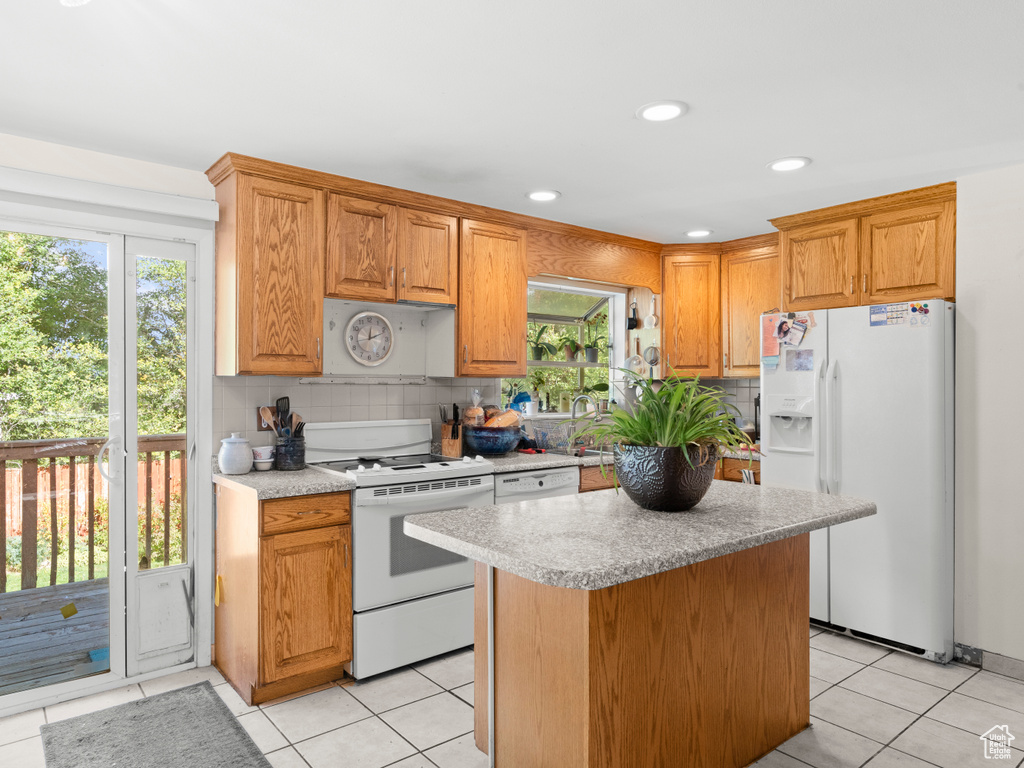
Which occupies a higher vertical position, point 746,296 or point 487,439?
point 746,296

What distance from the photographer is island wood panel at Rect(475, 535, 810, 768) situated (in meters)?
1.65

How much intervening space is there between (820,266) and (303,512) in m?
2.99

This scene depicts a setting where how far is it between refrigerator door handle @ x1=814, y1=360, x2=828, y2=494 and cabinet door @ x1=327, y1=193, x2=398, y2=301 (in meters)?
2.21

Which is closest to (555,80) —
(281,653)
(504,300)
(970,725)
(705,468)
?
(705,468)

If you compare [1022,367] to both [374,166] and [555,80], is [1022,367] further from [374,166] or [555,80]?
[374,166]

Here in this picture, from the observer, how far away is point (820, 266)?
12.0ft

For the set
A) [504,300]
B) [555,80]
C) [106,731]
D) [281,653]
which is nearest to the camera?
[555,80]

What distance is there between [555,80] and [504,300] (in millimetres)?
1695

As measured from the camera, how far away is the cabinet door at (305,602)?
262 centimetres

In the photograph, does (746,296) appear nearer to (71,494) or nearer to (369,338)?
(369,338)

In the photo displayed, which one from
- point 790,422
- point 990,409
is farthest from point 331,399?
point 990,409

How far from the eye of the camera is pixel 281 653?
8.68ft

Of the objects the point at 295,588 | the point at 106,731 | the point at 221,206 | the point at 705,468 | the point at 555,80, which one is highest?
the point at 555,80

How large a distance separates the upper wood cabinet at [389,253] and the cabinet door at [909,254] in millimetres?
2182
